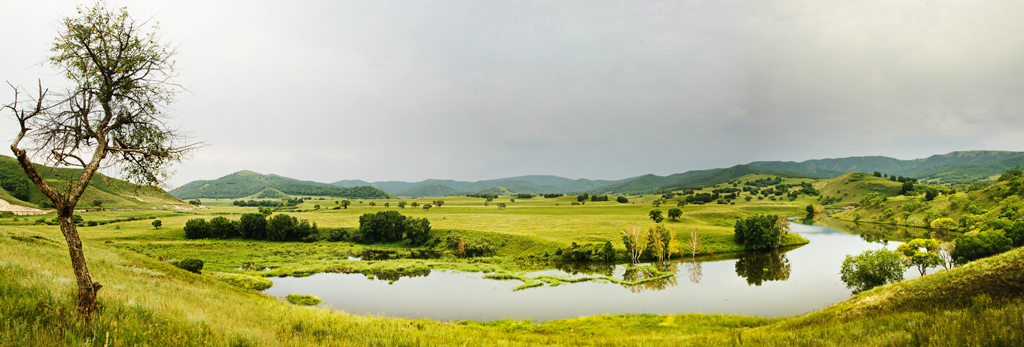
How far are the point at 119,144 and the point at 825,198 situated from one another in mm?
224826

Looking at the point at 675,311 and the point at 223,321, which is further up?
the point at 223,321

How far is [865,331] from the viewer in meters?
10.2

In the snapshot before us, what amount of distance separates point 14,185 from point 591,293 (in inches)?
7909

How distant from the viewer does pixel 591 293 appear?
139ft

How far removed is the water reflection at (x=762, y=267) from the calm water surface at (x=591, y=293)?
0.13m

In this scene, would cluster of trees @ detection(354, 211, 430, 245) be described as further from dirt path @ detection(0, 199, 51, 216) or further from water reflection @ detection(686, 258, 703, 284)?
dirt path @ detection(0, 199, 51, 216)

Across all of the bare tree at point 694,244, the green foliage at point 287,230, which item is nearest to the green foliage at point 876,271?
the bare tree at point 694,244

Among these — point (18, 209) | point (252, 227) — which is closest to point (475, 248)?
point (252, 227)

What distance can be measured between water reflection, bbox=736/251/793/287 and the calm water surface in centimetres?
13

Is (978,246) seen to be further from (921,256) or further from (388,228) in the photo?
(388,228)

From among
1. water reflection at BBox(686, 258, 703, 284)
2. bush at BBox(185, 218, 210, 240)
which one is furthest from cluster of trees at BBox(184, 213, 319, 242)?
water reflection at BBox(686, 258, 703, 284)

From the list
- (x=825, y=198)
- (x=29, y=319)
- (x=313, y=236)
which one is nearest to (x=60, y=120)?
(x=29, y=319)

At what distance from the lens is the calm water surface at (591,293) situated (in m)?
35.8

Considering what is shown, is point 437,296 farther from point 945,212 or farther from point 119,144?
point 945,212
